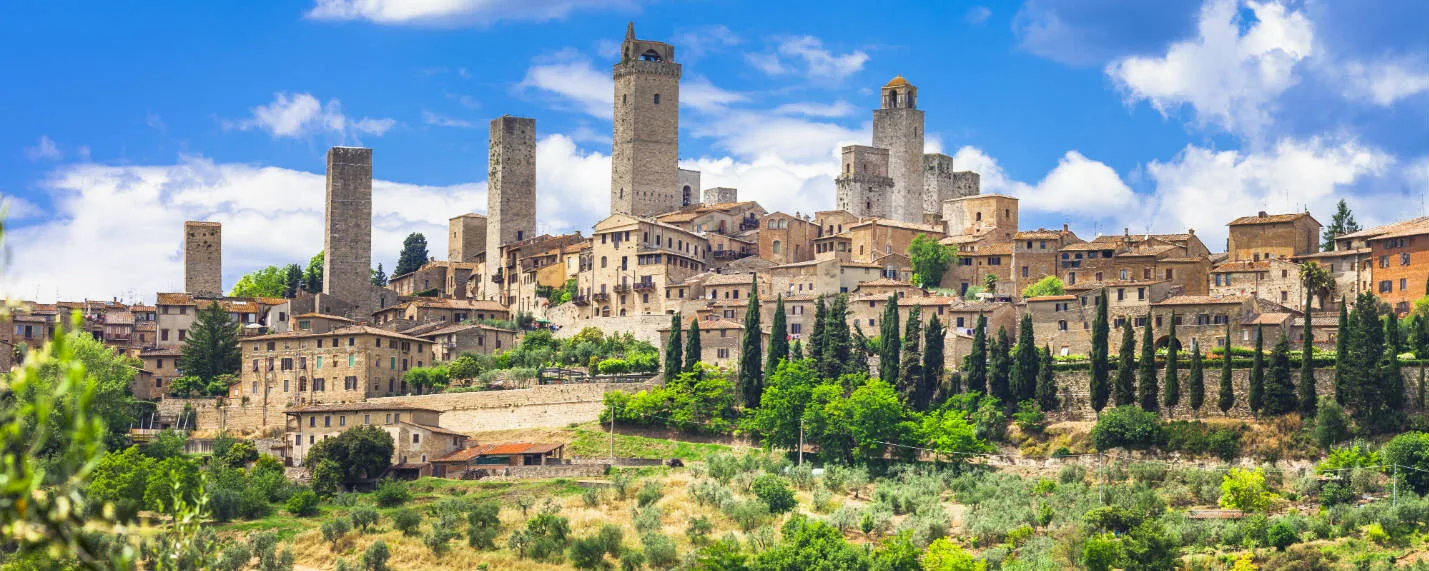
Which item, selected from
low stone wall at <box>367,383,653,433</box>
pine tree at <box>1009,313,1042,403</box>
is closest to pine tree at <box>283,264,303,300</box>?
low stone wall at <box>367,383,653,433</box>

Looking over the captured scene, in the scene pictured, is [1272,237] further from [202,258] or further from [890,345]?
[202,258]

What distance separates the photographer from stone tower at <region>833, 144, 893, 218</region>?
359ft

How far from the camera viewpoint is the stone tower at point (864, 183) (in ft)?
359

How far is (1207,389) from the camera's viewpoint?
207 ft

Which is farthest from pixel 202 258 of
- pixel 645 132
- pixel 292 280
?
pixel 645 132

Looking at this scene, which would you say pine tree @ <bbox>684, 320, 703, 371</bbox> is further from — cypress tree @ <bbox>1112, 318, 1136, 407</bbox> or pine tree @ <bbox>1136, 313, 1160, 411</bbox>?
pine tree @ <bbox>1136, 313, 1160, 411</bbox>

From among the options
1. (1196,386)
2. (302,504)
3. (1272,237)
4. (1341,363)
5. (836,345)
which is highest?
(1272,237)

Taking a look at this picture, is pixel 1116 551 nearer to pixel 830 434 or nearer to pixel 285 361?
pixel 830 434

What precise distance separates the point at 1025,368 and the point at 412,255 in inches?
2253

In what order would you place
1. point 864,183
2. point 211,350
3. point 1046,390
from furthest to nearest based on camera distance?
1. point 864,183
2. point 211,350
3. point 1046,390

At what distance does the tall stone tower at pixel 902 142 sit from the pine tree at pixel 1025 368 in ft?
145

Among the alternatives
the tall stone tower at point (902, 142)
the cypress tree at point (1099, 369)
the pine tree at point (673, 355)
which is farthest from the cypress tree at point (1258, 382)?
the tall stone tower at point (902, 142)

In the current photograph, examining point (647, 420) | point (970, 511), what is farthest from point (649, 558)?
point (647, 420)

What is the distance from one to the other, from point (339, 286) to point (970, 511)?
165ft
